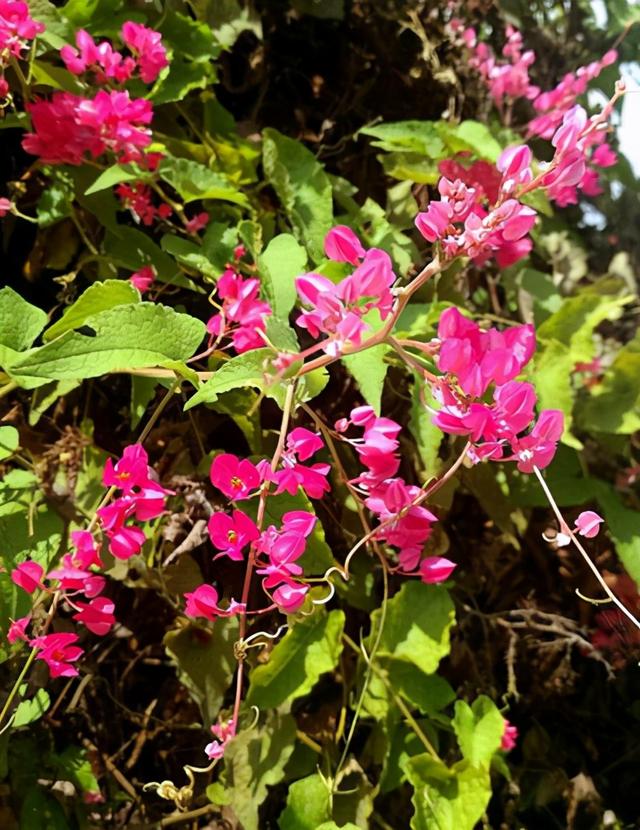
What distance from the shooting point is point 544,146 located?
1.18 meters

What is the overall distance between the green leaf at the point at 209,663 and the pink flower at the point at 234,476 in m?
0.18

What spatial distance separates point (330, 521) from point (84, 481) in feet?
0.80

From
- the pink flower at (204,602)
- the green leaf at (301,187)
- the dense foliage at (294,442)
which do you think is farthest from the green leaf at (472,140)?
the pink flower at (204,602)

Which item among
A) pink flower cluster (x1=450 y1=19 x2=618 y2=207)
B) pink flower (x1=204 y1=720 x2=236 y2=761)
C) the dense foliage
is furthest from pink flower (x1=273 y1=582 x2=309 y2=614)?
pink flower cluster (x1=450 y1=19 x2=618 y2=207)

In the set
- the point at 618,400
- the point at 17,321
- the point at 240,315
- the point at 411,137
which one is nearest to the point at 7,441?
the point at 17,321

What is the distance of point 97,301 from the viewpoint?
564mm

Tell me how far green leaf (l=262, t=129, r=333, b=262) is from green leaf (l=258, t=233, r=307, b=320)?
95mm

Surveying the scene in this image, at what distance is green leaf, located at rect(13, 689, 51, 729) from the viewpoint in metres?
0.65

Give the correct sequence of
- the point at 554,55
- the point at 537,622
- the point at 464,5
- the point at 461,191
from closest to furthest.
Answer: the point at 461,191 < the point at 537,622 < the point at 464,5 < the point at 554,55

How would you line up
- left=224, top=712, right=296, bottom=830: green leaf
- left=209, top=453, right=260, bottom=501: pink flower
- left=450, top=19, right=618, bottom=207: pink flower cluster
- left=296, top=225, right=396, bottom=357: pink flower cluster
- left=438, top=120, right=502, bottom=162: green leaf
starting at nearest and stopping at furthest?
1. left=296, top=225, right=396, bottom=357: pink flower cluster
2. left=209, top=453, right=260, bottom=501: pink flower
3. left=224, top=712, right=296, bottom=830: green leaf
4. left=438, top=120, right=502, bottom=162: green leaf
5. left=450, top=19, right=618, bottom=207: pink flower cluster

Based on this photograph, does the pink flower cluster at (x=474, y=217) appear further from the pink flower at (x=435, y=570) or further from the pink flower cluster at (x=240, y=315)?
the pink flower at (x=435, y=570)

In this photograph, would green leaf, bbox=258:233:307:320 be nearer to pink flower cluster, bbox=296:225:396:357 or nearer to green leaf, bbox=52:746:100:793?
pink flower cluster, bbox=296:225:396:357

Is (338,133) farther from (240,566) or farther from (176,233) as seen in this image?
(240,566)

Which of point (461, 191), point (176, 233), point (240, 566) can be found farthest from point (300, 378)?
point (176, 233)
